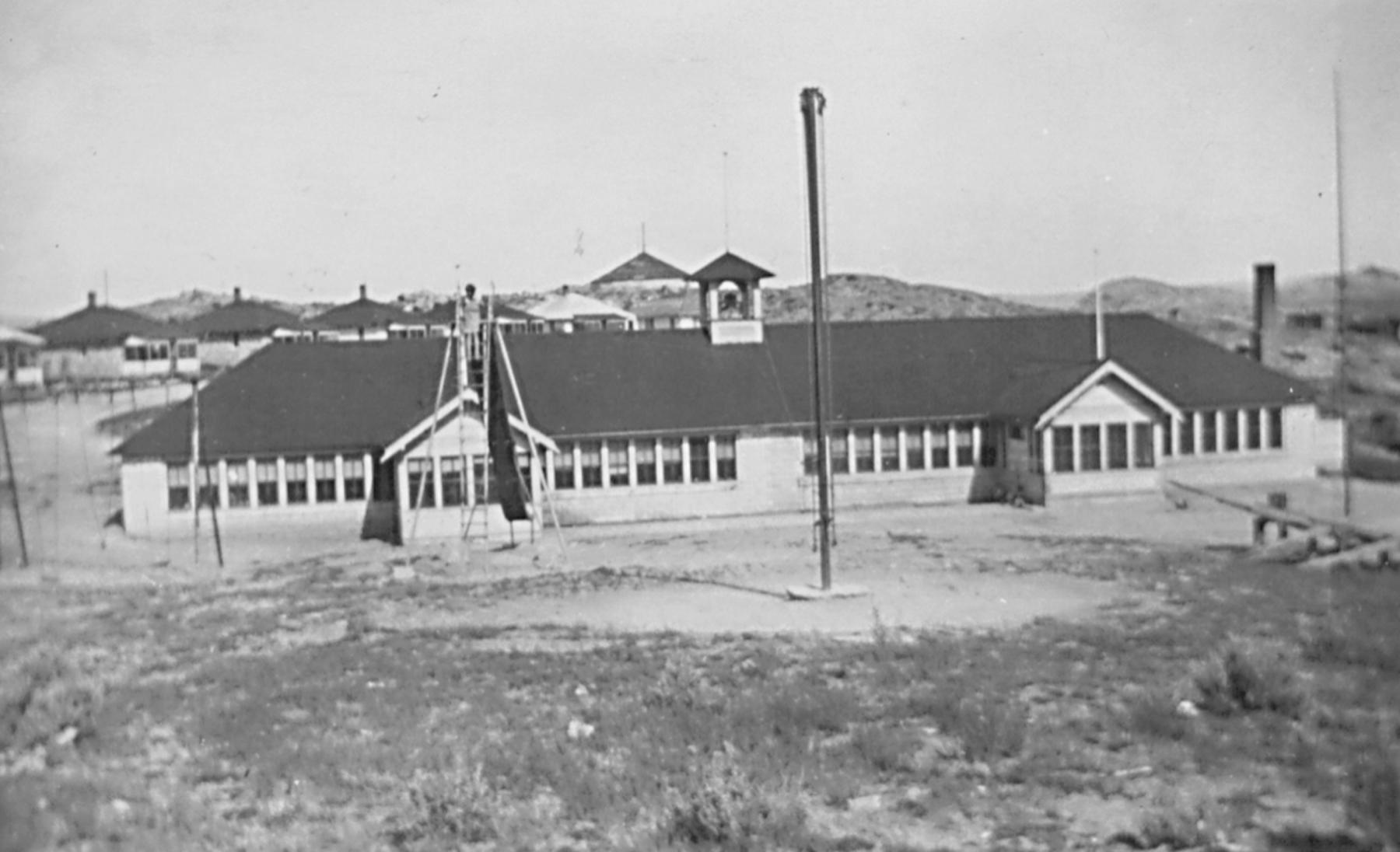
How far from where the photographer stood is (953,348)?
129 feet

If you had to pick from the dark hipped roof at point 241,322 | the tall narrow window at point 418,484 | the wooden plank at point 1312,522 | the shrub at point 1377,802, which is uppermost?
the dark hipped roof at point 241,322

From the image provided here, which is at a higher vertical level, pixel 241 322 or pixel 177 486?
pixel 241 322

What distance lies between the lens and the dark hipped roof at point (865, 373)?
34.5 metres

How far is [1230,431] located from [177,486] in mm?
28169

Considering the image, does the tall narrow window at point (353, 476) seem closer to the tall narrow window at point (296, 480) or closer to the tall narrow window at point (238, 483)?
the tall narrow window at point (296, 480)

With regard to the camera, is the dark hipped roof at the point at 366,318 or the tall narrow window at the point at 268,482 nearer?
the tall narrow window at the point at 268,482

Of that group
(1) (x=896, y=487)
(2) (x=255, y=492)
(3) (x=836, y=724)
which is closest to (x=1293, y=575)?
(3) (x=836, y=724)

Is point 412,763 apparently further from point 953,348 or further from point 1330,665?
point 953,348

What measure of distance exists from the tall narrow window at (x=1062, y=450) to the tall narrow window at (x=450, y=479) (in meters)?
15.0

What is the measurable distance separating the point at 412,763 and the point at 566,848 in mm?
2506

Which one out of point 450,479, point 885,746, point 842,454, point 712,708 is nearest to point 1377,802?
point 885,746

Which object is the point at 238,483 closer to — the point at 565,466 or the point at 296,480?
the point at 296,480

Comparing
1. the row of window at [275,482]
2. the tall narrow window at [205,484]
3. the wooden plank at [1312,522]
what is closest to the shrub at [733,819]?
the wooden plank at [1312,522]

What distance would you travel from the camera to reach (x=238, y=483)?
105ft
